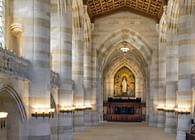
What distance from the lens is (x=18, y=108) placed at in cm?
1756

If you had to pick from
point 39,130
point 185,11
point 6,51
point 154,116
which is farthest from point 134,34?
point 6,51

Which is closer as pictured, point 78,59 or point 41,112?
point 41,112

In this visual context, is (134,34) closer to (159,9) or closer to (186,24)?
(159,9)

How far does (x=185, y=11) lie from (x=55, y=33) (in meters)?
8.61

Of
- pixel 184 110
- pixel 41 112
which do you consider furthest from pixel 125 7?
pixel 41 112

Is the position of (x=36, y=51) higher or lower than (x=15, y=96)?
higher

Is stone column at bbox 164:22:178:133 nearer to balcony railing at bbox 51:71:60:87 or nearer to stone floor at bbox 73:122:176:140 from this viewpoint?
stone floor at bbox 73:122:176:140

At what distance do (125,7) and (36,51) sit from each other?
83.9 ft

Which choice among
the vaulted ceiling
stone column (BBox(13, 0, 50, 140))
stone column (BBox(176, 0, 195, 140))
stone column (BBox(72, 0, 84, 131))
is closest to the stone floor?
stone column (BBox(72, 0, 84, 131))

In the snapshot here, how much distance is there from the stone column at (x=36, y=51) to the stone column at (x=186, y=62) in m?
10.2

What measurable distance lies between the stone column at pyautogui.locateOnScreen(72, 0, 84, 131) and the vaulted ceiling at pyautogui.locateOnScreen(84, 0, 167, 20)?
14.7 feet

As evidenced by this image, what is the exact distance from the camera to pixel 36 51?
62.3ft

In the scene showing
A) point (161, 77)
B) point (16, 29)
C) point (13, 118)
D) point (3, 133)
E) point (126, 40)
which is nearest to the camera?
point (3, 133)

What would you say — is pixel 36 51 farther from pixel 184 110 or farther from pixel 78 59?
pixel 78 59
